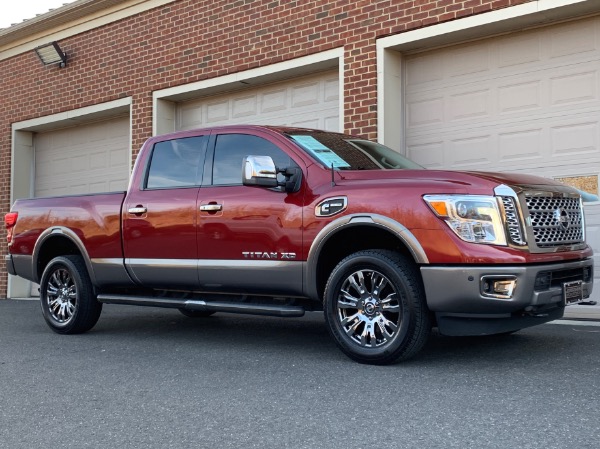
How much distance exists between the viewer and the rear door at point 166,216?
655cm

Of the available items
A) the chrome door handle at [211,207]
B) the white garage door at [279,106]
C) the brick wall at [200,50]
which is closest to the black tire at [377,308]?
the chrome door handle at [211,207]

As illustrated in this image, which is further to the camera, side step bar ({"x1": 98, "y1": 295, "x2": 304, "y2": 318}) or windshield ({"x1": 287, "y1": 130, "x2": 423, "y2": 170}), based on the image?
windshield ({"x1": 287, "y1": 130, "x2": 423, "y2": 170})

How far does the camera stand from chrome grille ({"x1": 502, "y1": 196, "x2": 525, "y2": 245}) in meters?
5.02

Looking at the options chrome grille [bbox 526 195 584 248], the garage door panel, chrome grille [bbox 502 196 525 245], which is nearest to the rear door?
chrome grille [bbox 502 196 525 245]

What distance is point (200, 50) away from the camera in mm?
11867

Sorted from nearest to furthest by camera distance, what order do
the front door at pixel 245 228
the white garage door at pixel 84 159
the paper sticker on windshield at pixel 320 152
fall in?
1. the front door at pixel 245 228
2. the paper sticker on windshield at pixel 320 152
3. the white garage door at pixel 84 159

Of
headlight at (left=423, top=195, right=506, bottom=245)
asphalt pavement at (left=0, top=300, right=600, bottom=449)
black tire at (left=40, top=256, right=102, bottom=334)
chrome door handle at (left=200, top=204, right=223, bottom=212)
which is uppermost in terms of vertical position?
chrome door handle at (left=200, top=204, right=223, bottom=212)

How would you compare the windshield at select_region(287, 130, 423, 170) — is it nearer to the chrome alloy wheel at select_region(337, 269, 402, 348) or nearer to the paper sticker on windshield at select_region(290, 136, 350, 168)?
the paper sticker on windshield at select_region(290, 136, 350, 168)

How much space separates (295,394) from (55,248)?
14.6ft

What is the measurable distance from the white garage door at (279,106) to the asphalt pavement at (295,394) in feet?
14.6

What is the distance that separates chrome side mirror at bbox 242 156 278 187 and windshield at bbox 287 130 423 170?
1.37ft

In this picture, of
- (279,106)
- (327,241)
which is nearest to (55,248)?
(327,241)

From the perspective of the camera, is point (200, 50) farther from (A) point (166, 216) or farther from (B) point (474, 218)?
(B) point (474, 218)

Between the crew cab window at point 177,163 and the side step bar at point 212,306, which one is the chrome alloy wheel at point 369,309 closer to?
the side step bar at point 212,306
